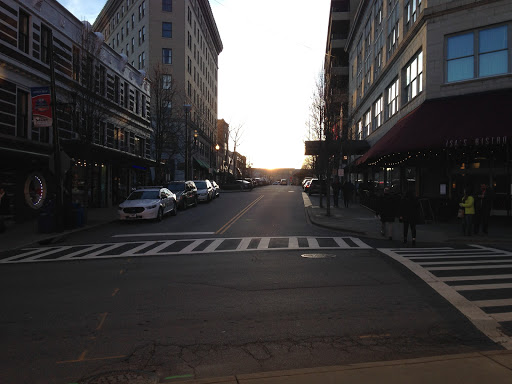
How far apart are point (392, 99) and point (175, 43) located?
106 ft

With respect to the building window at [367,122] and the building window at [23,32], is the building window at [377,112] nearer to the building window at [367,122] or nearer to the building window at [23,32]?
the building window at [367,122]

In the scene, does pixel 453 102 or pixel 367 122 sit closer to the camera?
pixel 453 102

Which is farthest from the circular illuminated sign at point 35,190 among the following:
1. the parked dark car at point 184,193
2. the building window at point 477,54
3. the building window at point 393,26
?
the building window at point 393,26

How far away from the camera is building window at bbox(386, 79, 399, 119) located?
26.0 meters

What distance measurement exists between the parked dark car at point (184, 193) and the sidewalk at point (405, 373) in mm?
23211

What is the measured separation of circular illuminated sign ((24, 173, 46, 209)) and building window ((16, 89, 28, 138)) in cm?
209

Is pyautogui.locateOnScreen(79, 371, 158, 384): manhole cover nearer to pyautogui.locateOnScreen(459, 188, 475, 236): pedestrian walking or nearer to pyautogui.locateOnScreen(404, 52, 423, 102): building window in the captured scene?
pyautogui.locateOnScreen(459, 188, 475, 236): pedestrian walking

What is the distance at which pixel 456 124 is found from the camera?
54.9ft

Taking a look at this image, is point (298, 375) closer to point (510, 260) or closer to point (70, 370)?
point (70, 370)

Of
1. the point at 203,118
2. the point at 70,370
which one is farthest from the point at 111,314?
the point at 203,118

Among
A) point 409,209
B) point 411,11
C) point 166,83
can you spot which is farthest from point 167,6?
point 409,209

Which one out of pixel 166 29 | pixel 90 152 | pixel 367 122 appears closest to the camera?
pixel 90 152

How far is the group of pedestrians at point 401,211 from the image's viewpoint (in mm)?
12211

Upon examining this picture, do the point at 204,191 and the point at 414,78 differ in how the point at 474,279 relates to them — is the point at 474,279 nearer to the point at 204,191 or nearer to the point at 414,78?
the point at 414,78
